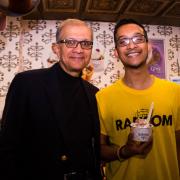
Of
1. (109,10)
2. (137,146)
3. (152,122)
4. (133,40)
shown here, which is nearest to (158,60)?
(109,10)

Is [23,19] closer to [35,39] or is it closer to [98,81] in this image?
[35,39]

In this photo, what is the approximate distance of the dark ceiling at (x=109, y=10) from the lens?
4.62 metres

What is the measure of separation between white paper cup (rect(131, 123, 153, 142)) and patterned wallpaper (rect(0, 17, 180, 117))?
3589 millimetres

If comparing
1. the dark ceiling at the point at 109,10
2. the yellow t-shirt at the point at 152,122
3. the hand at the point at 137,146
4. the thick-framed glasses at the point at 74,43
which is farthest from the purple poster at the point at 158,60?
the hand at the point at 137,146

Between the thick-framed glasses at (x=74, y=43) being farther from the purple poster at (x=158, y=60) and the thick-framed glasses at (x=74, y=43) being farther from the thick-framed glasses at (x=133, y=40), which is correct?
the purple poster at (x=158, y=60)

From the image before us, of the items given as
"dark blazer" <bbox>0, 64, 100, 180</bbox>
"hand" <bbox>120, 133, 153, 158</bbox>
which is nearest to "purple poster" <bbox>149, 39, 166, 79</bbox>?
"hand" <bbox>120, 133, 153, 158</bbox>

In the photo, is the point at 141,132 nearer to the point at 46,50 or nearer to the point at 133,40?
the point at 133,40

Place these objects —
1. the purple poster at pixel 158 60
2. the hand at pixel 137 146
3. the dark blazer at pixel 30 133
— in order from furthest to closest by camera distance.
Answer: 1. the purple poster at pixel 158 60
2. the hand at pixel 137 146
3. the dark blazer at pixel 30 133

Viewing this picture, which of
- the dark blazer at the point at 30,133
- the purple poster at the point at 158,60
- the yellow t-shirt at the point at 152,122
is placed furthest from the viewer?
the purple poster at the point at 158,60

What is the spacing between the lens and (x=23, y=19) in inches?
209

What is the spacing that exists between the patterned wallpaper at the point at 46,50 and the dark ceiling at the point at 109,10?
0.24 metres

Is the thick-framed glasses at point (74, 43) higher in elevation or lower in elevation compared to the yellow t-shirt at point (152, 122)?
higher

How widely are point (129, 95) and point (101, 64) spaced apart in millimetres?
3378

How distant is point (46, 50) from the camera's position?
5.31 m
